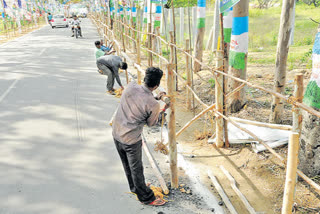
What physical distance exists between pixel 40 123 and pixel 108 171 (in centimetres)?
220

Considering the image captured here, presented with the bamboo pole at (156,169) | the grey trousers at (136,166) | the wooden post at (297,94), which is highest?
the wooden post at (297,94)

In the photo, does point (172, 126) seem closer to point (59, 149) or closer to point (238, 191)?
point (238, 191)

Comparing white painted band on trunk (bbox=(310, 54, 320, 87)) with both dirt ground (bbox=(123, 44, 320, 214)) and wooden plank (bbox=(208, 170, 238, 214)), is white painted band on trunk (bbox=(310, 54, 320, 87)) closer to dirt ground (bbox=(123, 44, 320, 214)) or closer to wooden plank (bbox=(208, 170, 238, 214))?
dirt ground (bbox=(123, 44, 320, 214))

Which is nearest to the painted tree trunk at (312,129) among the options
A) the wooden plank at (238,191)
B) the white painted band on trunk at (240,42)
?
the wooden plank at (238,191)

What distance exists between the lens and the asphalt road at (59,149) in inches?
122

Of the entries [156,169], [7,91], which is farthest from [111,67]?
[156,169]

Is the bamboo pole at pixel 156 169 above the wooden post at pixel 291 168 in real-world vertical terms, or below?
below

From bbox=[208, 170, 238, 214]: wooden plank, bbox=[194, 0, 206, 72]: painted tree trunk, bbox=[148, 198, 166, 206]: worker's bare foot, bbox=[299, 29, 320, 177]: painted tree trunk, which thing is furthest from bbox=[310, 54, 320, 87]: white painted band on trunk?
bbox=[194, 0, 206, 72]: painted tree trunk

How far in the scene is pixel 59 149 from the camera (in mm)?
4254

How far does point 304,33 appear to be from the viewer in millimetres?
13562

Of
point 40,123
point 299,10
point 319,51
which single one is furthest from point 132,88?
point 299,10

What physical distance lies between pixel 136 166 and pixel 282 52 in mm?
2775

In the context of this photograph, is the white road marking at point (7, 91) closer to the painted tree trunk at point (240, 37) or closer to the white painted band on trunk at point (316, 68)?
the painted tree trunk at point (240, 37)

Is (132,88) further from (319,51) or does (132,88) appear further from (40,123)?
(40,123)
